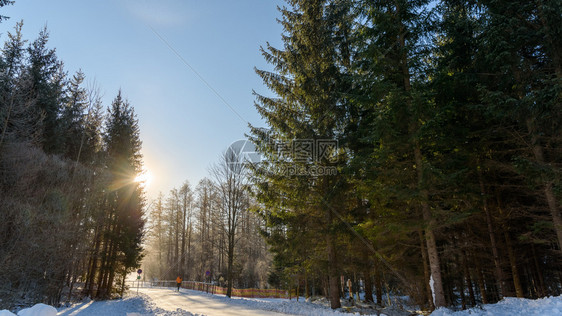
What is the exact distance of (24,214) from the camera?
1110 cm

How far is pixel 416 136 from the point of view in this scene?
942cm

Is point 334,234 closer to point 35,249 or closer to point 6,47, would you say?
point 35,249

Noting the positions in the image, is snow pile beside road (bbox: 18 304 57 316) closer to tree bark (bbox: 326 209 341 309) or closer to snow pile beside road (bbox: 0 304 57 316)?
snow pile beside road (bbox: 0 304 57 316)

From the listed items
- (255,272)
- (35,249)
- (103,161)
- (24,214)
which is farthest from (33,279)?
(255,272)

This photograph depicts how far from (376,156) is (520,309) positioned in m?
5.73

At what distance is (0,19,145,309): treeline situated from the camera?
38.0 ft

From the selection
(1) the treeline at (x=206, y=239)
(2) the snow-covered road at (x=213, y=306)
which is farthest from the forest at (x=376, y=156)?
(1) the treeline at (x=206, y=239)

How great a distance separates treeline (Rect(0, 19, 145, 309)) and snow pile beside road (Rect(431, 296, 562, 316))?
15.2m

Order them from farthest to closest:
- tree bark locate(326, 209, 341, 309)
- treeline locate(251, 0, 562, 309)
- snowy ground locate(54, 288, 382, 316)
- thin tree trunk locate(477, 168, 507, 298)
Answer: tree bark locate(326, 209, 341, 309), snowy ground locate(54, 288, 382, 316), thin tree trunk locate(477, 168, 507, 298), treeline locate(251, 0, 562, 309)

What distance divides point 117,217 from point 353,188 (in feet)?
61.0

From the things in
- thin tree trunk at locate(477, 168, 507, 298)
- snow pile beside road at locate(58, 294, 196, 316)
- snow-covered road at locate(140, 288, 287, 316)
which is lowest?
snow-covered road at locate(140, 288, 287, 316)

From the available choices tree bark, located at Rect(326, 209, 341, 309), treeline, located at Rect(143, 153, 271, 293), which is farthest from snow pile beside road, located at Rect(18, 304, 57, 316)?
treeline, located at Rect(143, 153, 271, 293)

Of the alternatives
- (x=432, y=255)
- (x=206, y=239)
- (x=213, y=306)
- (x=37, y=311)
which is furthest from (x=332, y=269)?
(x=206, y=239)

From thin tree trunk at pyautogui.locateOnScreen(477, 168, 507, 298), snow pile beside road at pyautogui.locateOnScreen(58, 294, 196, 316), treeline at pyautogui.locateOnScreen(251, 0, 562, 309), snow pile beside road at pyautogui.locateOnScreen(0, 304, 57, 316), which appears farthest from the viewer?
snow pile beside road at pyautogui.locateOnScreen(58, 294, 196, 316)
